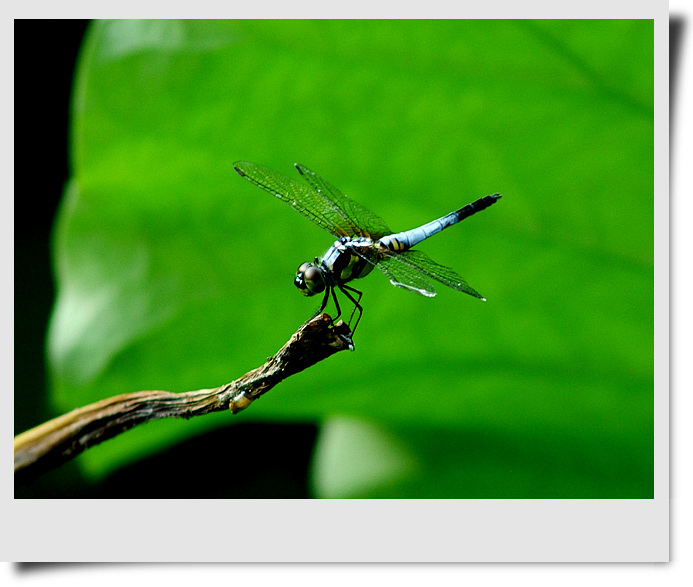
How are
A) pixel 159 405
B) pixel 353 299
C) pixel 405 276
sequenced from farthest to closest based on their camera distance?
pixel 353 299 < pixel 405 276 < pixel 159 405

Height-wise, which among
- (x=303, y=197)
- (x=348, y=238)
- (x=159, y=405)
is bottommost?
(x=159, y=405)

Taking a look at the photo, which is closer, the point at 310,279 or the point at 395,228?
the point at 310,279

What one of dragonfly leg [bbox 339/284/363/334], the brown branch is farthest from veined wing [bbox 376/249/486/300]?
the brown branch

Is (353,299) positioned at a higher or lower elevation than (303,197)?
lower

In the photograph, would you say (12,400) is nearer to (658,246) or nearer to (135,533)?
(135,533)

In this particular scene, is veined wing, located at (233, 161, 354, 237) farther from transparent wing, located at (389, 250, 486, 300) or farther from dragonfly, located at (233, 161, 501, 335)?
transparent wing, located at (389, 250, 486, 300)

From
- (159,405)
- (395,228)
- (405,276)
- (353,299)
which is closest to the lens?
(159,405)

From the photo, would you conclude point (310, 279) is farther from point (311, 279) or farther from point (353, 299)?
point (353, 299)

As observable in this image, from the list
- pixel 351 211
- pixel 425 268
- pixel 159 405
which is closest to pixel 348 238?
pixel 351 211
